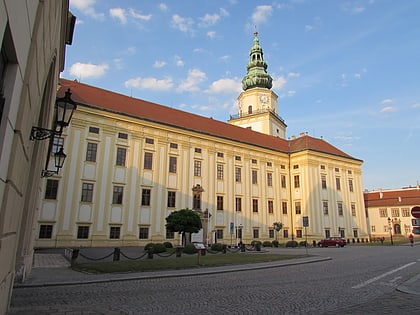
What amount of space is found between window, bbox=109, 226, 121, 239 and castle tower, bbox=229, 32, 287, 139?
34.5m

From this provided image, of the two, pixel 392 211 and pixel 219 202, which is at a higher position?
pixel 392 211

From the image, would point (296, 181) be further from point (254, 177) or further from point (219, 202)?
point (219, 202)

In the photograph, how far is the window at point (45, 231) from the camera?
90.5 feet

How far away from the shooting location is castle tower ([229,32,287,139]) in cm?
5897

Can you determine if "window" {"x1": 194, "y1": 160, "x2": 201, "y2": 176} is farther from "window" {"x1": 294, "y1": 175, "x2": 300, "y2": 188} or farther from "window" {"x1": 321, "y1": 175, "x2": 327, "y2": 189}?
"window" {"x1": 321, "y1": 175, "x2": 327, "y2": 189}

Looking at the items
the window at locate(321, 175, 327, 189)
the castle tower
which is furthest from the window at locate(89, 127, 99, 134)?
the window at locate(321, 175, 327, 189)

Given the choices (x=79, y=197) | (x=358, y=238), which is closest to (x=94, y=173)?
(x=79, y=197)

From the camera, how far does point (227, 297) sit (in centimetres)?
900

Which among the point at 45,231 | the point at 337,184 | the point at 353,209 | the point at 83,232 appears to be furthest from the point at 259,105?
the point at 45,231

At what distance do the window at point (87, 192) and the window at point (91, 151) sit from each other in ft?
8.25

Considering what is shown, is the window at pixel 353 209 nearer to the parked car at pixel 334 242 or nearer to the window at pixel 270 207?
the parked car at pixel 334 242

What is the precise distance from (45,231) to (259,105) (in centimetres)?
4371

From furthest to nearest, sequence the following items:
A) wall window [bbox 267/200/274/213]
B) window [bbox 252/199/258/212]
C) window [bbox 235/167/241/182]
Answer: wall window [bbox 267/200/274/213] → window [bbox 252/199/258/212] → window [bbox 235/167/241/182]

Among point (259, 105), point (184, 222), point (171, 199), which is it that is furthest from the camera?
point (259, 105)
